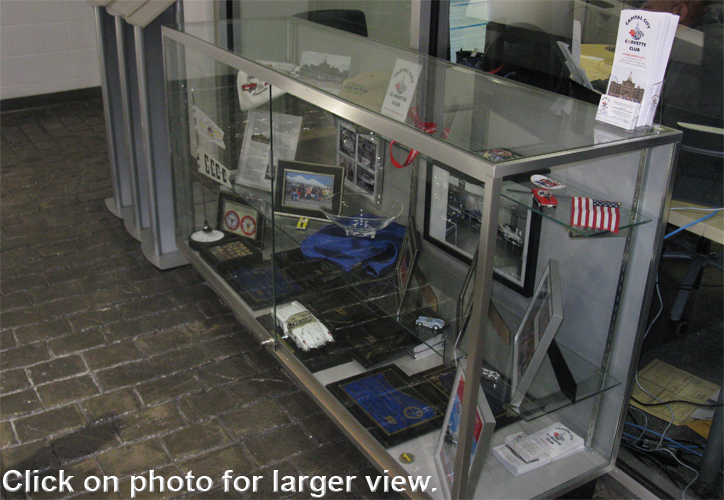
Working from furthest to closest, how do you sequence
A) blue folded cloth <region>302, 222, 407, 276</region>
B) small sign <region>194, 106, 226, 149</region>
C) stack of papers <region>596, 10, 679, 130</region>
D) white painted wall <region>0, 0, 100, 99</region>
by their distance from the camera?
white painted wall <region>0, 0, 100, 99</region> → small sign <region>194, 106, 226, 149</region> → blue folded cloth <region>302, 222, 407, 276</region> → stack of papers <region>596, 10, 679, 130</region>

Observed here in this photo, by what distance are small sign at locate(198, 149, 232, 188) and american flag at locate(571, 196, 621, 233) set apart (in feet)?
5.74

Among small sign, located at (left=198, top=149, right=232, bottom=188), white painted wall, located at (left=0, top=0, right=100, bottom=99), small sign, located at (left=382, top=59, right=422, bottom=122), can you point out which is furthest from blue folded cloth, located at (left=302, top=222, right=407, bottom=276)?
white painted wall, located at (left=0, top=0, right=100, bottom=99)

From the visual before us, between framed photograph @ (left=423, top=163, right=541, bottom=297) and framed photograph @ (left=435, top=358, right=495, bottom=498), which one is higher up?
framed photograph @ (left=423, top=163, right=541, bottom=297)

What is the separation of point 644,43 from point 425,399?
124 cm

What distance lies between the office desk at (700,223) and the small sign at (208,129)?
1864 millimetres

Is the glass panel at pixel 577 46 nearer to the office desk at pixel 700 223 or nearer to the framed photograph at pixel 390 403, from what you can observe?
the office desk at pixel 700 223

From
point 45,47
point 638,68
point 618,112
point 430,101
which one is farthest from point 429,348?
point 45,47

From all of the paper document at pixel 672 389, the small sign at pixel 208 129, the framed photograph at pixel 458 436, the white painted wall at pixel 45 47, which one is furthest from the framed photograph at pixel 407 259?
the white painted wall at pixel 45 47

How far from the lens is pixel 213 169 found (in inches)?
124

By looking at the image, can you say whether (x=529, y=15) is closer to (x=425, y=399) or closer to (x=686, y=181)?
(x=686, y=181)

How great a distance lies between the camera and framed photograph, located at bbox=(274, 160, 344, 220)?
2.53 metres

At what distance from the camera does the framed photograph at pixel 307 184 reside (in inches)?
99.7

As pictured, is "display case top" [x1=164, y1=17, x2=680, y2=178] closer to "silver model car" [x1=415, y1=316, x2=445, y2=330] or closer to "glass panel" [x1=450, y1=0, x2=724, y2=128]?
"glass panel" [x1=450, y1=0, x2=724, y2=128]

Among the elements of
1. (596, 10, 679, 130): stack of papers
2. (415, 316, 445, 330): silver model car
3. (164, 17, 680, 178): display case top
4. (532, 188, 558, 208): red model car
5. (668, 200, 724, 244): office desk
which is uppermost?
(596, 10, 679, 130): stack of papers
